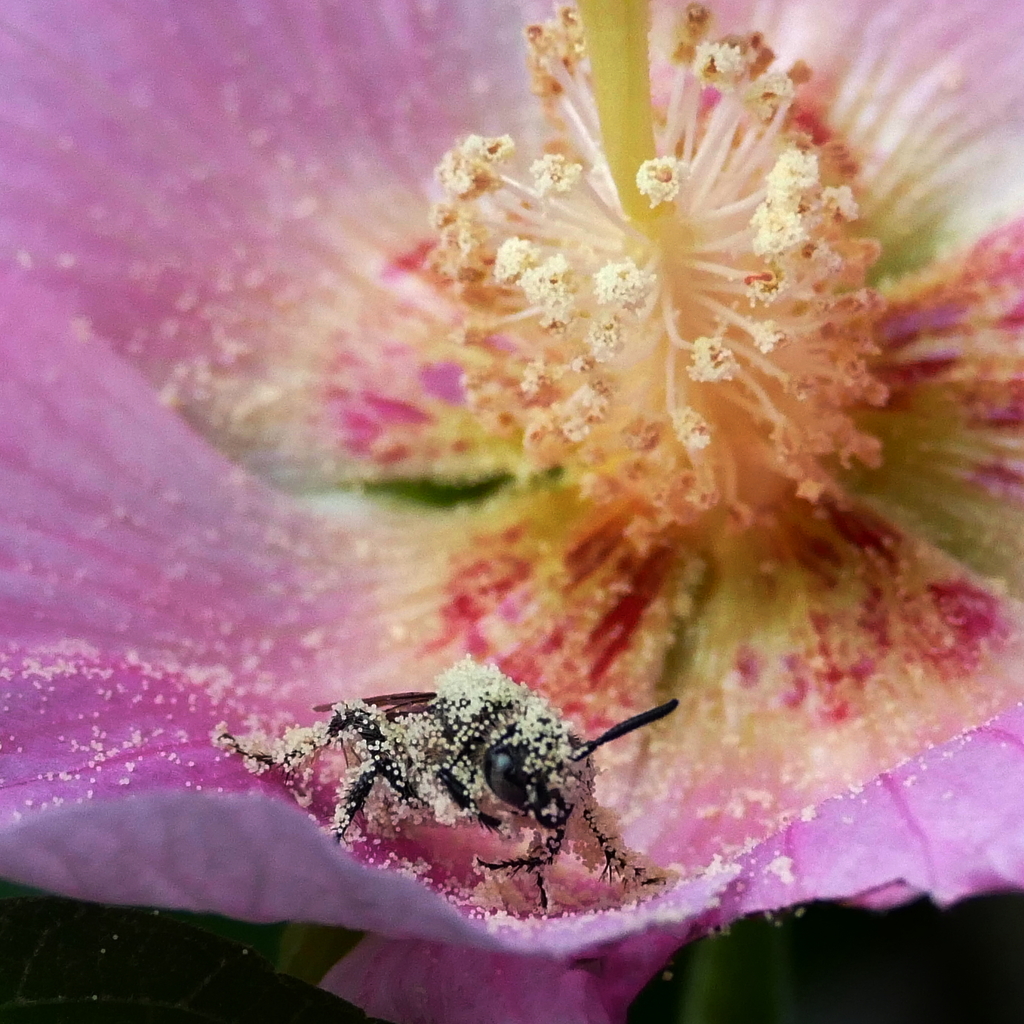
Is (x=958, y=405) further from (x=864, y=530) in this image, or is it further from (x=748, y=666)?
(x=748, y=666)

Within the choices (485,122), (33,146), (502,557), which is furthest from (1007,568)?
(33,146)

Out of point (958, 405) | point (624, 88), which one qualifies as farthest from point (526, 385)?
point (958, 405)

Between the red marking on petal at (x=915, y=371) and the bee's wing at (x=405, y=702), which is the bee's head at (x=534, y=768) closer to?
the bee's wing at (x=405, y=702)

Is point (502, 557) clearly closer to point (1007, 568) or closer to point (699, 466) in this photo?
point (699, 466)

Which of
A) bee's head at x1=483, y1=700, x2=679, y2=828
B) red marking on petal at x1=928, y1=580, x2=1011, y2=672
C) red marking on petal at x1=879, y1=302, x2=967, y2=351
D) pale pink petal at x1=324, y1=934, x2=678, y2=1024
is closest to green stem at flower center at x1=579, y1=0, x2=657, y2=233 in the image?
red marking on petal at x1=879, y1=302, x2=967, y2=351

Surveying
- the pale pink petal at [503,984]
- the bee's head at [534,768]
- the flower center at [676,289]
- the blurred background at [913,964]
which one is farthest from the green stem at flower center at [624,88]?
the blurred background at [913,964]
